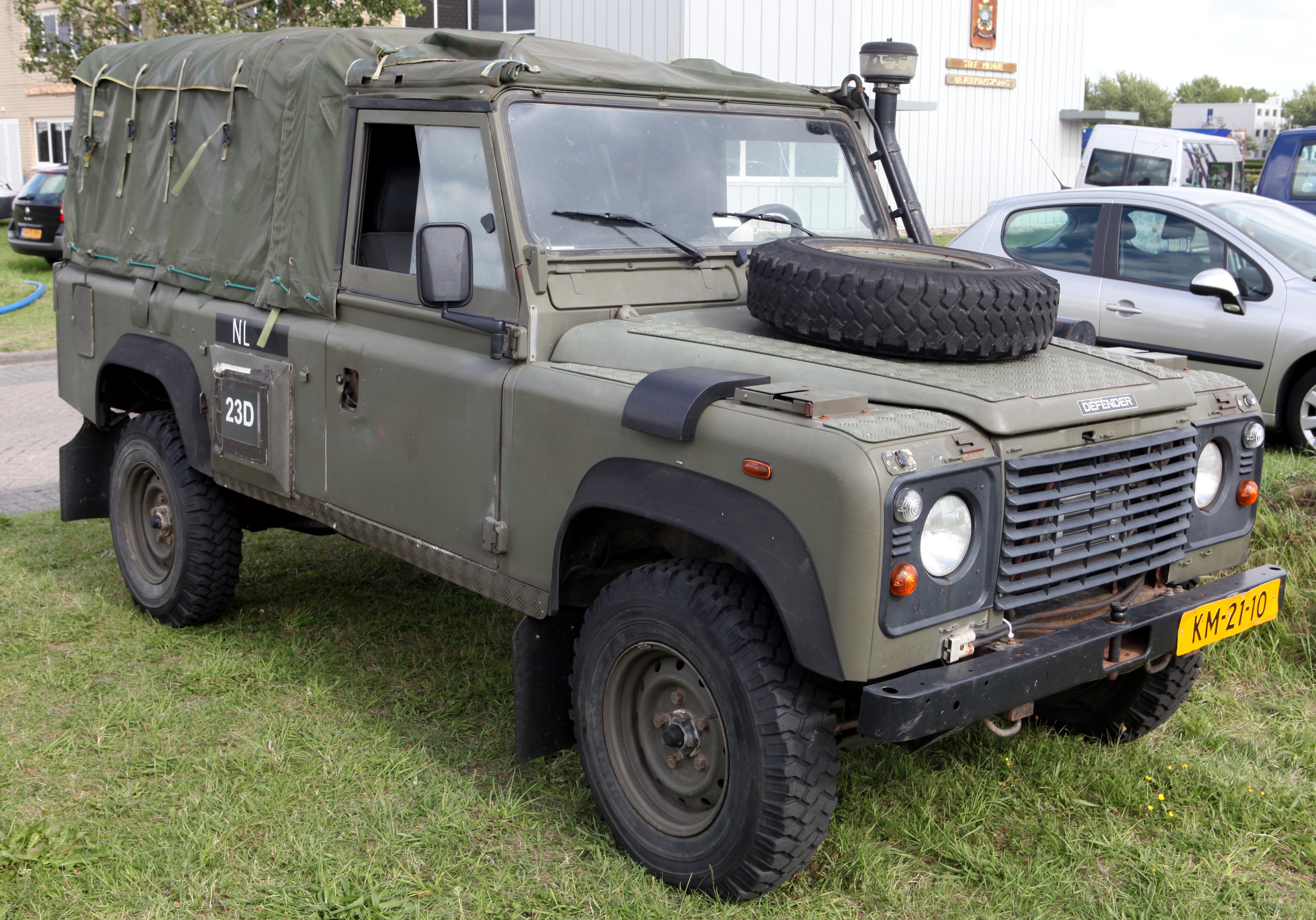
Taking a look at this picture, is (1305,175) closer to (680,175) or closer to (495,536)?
(680,175)

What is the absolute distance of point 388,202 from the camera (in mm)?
4465

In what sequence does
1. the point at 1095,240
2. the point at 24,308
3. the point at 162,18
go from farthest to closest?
the point at 162,18 → the point at 24,308 → the point at 1095,240

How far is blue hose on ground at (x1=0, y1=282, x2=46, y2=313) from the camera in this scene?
15.9m

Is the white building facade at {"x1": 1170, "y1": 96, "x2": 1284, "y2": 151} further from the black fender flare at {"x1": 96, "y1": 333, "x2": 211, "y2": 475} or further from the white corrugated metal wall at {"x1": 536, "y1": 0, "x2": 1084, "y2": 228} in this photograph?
the black fender flare at {"x1": 96, "y1": 333, "x2": 211, "y2": 475}

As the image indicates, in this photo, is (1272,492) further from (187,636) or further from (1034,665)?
(187,636)

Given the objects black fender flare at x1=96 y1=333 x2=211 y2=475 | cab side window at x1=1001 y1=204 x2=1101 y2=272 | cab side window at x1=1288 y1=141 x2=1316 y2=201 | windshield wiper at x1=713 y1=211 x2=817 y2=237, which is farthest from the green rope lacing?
cab side window at x1=1288 y1=141 x2=1316 y2=201

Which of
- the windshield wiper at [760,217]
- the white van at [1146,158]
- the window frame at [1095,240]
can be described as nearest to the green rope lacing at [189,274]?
the windshield wiper at [760,217]

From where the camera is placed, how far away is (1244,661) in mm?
5020

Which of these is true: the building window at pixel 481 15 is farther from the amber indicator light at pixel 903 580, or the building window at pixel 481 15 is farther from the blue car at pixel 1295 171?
the amber indicator light at pixel 903 580

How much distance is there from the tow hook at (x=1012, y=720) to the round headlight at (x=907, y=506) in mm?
746

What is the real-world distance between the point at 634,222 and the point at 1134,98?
325ft

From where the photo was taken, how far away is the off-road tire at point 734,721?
10.1 ft

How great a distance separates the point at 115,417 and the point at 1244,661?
5155 millimetres

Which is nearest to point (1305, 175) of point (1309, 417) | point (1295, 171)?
point (1295, 171)
